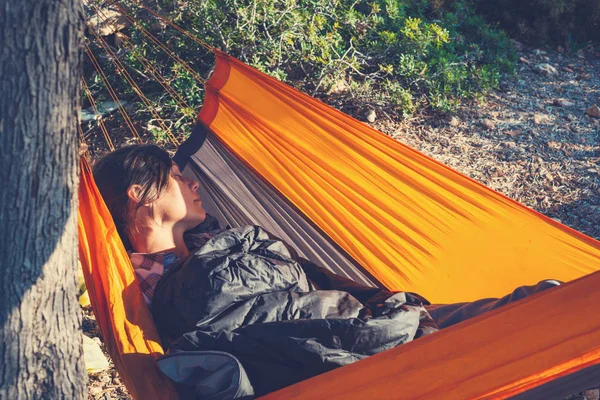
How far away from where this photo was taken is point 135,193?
6.72ft

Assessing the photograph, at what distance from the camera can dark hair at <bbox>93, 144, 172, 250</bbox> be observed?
2053 millimetres

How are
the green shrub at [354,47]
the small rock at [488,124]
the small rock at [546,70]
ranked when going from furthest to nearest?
the small rock at [546,70]
the small rock at [488,124]
the green shrub at [354,47]

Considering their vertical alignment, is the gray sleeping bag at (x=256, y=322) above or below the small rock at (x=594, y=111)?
below

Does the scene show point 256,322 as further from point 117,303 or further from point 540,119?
point 540,119

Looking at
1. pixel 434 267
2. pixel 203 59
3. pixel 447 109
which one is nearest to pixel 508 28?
pixel 447 109

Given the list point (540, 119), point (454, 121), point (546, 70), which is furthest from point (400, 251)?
point (546, 70)

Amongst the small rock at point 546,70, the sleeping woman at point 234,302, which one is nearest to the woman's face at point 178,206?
the sleeping woman at point 234,302

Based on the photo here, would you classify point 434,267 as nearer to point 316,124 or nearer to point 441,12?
point 316,124

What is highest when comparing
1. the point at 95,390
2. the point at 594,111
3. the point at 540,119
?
the point at 594,111

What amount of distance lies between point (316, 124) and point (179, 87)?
139 cm

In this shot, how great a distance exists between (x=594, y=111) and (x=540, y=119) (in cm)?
31

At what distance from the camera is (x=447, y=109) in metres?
3.58

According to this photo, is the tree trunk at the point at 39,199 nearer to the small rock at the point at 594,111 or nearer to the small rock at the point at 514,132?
the small rock at the point at 514,132

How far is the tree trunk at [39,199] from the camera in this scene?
1174 millimetres
